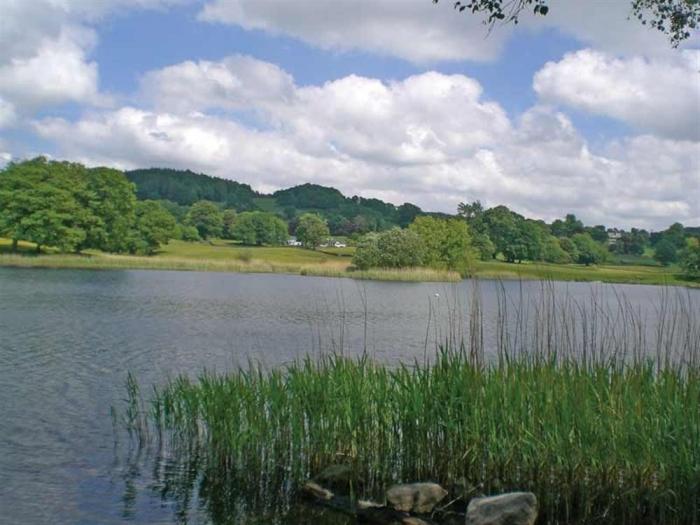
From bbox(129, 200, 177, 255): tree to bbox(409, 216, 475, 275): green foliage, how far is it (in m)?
37.6

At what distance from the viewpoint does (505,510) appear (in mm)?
8750

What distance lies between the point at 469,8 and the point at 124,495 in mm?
8799

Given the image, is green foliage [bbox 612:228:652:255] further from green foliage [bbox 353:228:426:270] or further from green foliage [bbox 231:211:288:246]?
green foliage [bbox 231:211:288:246]

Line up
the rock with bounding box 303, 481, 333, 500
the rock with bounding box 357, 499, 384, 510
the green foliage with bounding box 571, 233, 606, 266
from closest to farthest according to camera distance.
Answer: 1. the rock with bounding box 357, 499, 384, 510
2. the rock with bounding box 303, 481, 333, 500
3. the green foliage with bounding box 571, 233, 606, 266

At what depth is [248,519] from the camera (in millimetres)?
9805

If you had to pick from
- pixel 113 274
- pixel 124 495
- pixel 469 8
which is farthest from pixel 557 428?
pixel 113 274

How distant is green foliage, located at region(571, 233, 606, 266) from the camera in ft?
349


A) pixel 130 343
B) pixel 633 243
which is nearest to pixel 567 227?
pixel 633 243

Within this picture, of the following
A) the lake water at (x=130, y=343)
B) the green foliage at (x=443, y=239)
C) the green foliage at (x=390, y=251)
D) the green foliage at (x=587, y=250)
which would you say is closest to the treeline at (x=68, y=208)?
the lake water at (x=130, y=343)

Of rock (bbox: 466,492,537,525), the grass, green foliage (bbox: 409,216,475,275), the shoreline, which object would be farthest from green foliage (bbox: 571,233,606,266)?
rock (bbox: 466,492,537,525)

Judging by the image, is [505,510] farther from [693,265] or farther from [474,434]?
[693,265]

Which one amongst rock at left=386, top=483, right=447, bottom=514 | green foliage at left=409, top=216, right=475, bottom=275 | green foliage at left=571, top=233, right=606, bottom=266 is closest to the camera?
rock at left=386, top=483, right=447, bottom=514

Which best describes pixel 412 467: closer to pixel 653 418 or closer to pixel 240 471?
pixel 240 471

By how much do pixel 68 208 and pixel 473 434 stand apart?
83.7 metres
